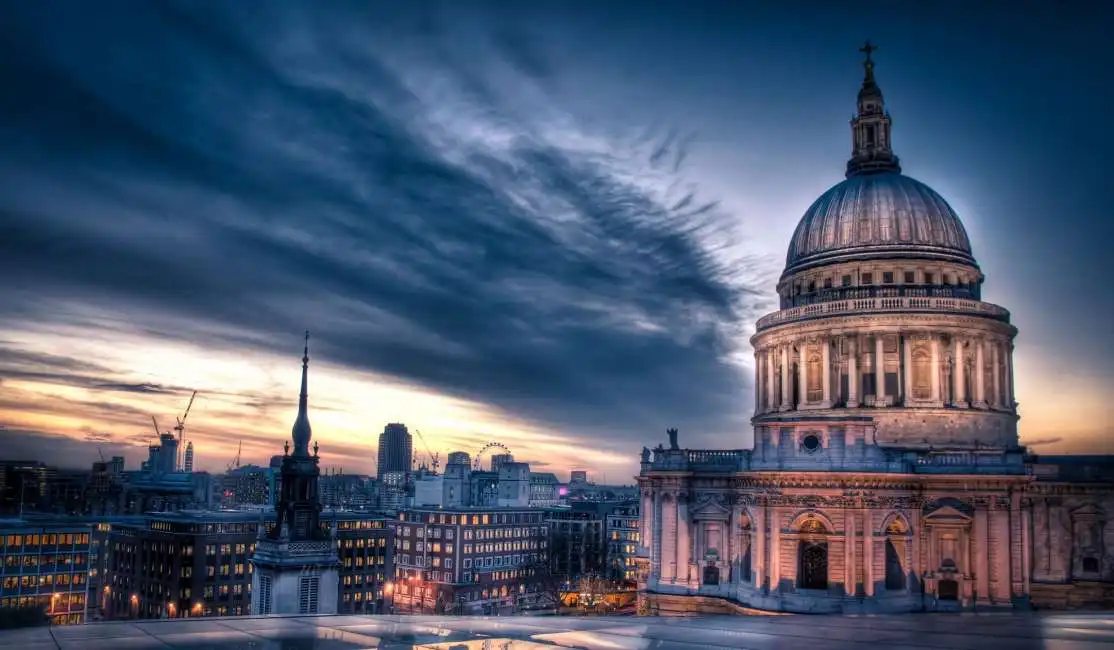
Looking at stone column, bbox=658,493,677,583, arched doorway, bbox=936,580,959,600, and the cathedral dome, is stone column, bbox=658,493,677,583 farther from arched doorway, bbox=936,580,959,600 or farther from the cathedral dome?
the cathedral dome

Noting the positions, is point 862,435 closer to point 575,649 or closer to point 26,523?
point 575,649

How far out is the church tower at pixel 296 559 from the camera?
76188mm

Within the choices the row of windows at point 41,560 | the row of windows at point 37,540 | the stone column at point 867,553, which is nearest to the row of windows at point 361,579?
the row of windows at point 41,560

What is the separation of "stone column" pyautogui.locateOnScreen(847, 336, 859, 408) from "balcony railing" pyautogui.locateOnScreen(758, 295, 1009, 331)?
107 inches

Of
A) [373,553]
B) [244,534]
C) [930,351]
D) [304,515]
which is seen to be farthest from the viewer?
[373,553]

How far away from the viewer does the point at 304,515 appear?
83.2 m

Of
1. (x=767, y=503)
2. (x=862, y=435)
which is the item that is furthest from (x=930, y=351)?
(x=767, y=503)

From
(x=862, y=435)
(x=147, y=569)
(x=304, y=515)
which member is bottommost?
(x=147, y=569)

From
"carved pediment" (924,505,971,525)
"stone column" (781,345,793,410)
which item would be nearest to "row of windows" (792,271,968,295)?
"stone column" (781,345,793,410)

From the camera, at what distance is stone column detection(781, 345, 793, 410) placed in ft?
258

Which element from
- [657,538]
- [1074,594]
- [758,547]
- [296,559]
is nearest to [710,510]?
[657,538]

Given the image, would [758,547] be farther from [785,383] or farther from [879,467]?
[785,383]

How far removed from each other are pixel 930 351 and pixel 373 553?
344ft

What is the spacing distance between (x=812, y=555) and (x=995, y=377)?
2575cm
